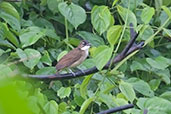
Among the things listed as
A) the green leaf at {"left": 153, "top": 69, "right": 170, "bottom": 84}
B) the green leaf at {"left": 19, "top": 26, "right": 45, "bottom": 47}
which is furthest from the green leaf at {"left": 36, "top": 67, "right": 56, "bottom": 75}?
the green leaf at {"left": 153, "top": 69, "right": 170, "bottom": 84}

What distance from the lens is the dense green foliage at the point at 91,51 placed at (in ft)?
4.00

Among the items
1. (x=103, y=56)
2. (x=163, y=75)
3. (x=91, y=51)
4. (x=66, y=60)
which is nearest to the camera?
(x=103, y=56)

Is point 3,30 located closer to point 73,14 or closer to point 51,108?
point 73,14

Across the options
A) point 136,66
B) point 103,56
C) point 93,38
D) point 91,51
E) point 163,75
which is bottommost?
point 163,75

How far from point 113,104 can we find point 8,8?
0.92 meters

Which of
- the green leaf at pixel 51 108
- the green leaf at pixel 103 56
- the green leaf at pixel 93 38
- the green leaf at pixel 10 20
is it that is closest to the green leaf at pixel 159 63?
the green leaf at pixel 93 38

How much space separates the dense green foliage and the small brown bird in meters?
0.03

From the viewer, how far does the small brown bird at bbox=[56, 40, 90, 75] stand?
Answer: 6.26ft

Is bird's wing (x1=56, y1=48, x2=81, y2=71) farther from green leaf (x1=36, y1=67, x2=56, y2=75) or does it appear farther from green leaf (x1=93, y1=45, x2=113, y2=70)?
green leaf (x1=93, y1=45, x2=113, y2=70)

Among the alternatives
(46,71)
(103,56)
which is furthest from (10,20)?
(103,56)

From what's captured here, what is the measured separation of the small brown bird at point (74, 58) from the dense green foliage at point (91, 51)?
3 cm

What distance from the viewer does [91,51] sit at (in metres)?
1.58

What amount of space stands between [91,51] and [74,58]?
423mm

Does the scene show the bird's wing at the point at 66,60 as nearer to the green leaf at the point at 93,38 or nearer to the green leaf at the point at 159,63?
the green leaf at the point at 93,38
